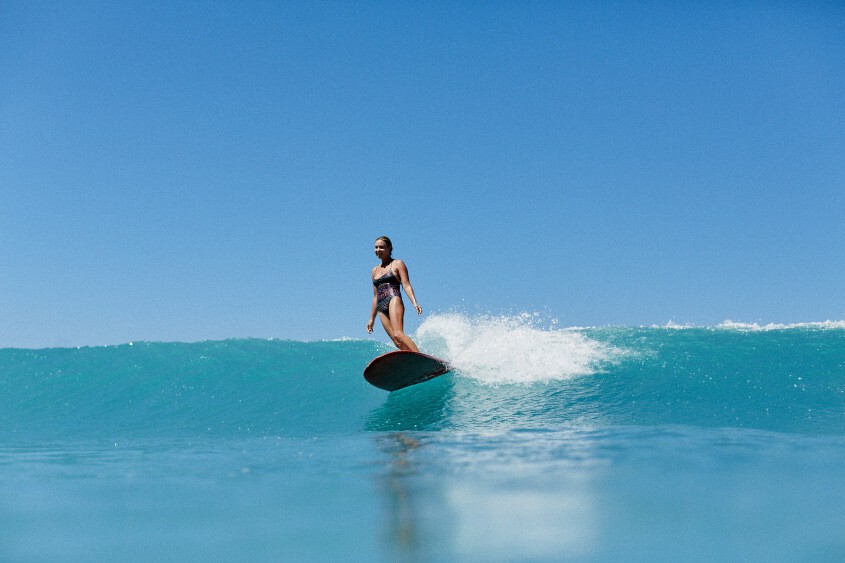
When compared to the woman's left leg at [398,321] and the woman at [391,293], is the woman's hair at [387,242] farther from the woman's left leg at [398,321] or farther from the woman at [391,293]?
the woman's left leg at [398,321]

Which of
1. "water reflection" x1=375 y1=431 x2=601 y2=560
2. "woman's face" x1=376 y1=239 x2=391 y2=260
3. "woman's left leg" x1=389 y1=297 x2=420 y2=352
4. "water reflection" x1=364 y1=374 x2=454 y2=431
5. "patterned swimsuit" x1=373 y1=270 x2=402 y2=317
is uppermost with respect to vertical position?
"woman's face" x1=376 y1=239 x2=391 y2=260

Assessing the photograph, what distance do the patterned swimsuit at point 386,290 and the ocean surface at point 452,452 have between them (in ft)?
4.53

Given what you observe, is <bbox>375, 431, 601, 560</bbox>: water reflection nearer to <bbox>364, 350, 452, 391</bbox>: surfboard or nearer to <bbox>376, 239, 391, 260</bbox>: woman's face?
<bbox>364, 350, 452, 391</bbox>: surfboard

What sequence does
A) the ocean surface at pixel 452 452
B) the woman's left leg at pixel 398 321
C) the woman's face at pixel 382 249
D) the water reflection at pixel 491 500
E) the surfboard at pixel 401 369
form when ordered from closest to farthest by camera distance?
the water reflection at pixel 491 500, the ocean surface at pixel 452 452, the surfboard at pixel 401 369, the woman's left leg at pixel 398 321, the woman's face at pixel 382 249

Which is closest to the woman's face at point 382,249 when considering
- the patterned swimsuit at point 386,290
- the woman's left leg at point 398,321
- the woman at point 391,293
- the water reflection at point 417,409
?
the woman at point 391,293

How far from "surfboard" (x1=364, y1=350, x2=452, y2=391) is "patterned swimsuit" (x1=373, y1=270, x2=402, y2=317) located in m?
0.72

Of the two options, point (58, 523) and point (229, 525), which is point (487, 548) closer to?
point (229, 525)

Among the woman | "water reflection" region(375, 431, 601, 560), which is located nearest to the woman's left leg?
the woman

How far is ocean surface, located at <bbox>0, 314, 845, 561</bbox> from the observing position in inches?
120

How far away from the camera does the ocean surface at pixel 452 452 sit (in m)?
3.05

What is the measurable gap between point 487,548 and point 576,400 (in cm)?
570

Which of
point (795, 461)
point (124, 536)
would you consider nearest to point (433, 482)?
point (124, 536)

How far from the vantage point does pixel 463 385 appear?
30.3 feet

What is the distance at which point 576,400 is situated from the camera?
8266mm
